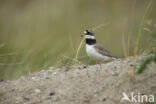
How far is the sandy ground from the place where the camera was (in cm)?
693

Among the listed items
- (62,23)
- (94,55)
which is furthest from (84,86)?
(62,23)

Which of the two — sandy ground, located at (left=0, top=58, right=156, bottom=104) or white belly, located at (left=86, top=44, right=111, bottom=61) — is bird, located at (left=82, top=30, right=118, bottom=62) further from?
sandy ground, located at (left=0, top=58, right=156, bottom=104)

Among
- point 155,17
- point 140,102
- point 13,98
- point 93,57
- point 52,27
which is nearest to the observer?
point 140,102

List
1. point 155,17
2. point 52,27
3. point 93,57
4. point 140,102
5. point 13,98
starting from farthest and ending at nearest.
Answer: point 52,27, point 155,17, point 93,57, point 13,98, point 140,102

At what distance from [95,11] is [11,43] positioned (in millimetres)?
2284

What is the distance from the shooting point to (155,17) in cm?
1217

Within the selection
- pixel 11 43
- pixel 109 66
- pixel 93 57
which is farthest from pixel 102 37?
pixel 109 66

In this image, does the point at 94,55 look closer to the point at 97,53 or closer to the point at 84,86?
the point at 97,53

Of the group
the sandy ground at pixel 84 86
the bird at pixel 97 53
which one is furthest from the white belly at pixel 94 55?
the sandy ground at pixel 84 86

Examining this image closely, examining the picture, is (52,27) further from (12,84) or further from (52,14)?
(12,84)

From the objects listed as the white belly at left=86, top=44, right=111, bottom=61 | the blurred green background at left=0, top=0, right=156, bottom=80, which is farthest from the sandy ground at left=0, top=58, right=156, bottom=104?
the blurred green background at left=0, top=0, right=156, bottom=80

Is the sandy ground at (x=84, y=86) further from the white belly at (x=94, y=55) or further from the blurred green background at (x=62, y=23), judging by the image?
the blurred green background at (x=62, y=23)

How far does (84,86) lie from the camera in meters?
7.15

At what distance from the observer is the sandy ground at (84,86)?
22.7ft
